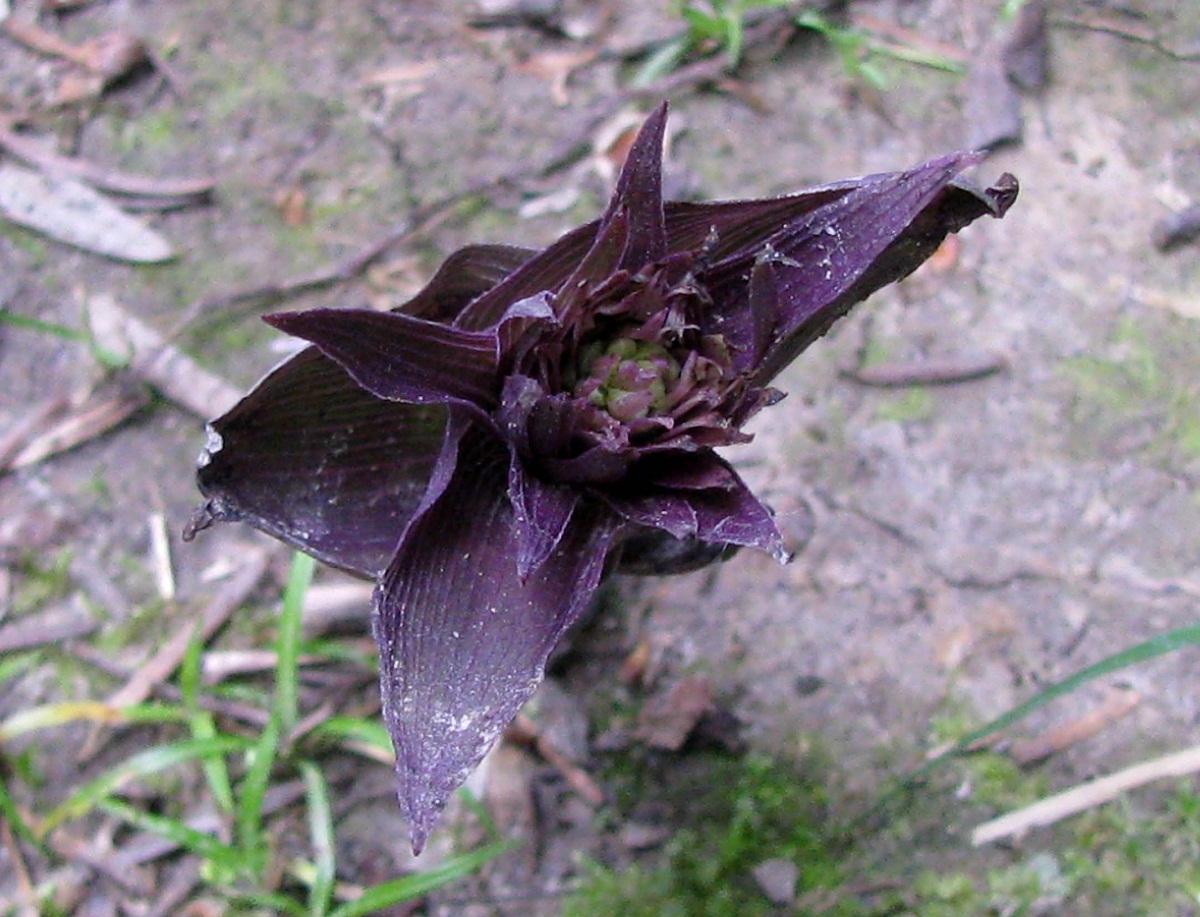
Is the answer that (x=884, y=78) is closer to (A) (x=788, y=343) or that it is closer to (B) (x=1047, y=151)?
(B) (x=1047, y=151)

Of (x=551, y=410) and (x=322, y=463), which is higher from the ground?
(x=551, y=410)

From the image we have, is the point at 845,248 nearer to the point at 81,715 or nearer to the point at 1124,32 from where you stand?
the point at 81,715

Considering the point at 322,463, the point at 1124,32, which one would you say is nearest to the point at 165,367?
the point at 322,463

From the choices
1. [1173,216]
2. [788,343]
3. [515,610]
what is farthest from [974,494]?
[515,610]

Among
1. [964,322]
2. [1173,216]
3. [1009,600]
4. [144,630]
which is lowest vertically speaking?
[144,630]

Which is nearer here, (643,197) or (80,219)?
(643,197)

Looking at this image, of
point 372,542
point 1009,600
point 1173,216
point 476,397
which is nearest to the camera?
point 476,397
